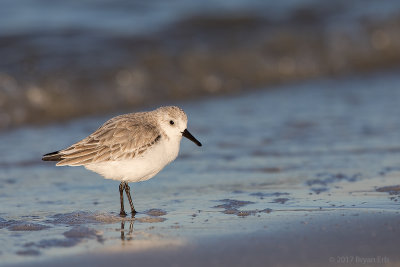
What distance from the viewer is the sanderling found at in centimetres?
571

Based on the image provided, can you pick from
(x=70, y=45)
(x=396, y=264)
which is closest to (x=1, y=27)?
(x=70, y=45)

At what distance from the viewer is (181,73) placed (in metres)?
11.7

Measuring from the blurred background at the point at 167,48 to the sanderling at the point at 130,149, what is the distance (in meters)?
3.87

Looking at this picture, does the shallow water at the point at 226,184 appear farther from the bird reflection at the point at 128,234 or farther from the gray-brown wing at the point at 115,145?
the gray-brown wing at the point at 115,145

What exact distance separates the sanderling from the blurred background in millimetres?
3872

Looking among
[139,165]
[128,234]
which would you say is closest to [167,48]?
[139,165]

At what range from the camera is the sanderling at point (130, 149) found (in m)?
5.71

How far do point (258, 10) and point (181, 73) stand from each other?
3595 millimetres

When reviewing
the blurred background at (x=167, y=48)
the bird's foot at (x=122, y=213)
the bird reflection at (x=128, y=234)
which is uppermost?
the blurred background at (x=167, y=48)
